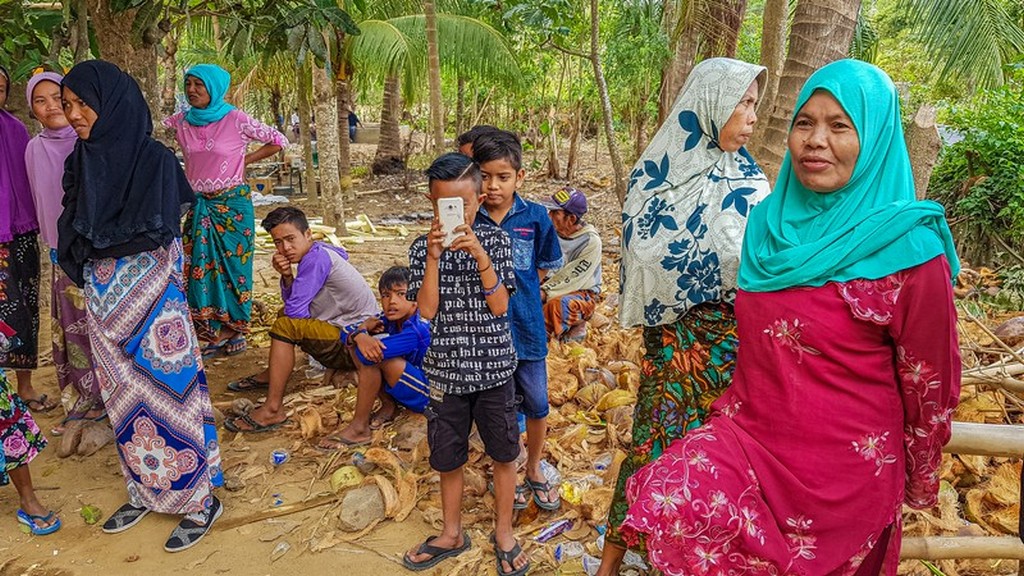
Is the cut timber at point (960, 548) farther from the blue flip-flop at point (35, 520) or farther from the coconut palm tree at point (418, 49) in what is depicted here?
the coconut palm tree at point (418, 49)

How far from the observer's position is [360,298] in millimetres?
3990

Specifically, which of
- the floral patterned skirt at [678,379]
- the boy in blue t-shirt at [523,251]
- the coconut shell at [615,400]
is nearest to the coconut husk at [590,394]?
the coconut shell at [615,400]

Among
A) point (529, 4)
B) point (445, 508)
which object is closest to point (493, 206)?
point (445, 508)

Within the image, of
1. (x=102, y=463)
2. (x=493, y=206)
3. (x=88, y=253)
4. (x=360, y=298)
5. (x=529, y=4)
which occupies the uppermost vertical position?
(x=529, y=4)

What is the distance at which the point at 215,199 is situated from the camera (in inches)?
180

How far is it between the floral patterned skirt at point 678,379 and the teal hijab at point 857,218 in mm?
486

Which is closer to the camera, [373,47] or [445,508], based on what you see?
[445,508]

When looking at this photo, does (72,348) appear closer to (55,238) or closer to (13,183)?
(55,238)

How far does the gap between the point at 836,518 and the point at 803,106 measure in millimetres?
957

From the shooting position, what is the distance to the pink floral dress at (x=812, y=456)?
59.8 inches

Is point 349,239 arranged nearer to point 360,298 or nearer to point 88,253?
point 360,298

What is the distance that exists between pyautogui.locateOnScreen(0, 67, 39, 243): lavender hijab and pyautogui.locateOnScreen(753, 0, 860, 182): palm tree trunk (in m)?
3.83

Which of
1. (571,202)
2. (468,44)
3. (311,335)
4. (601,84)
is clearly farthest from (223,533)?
(468,44)

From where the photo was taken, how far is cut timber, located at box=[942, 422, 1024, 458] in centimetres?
187
